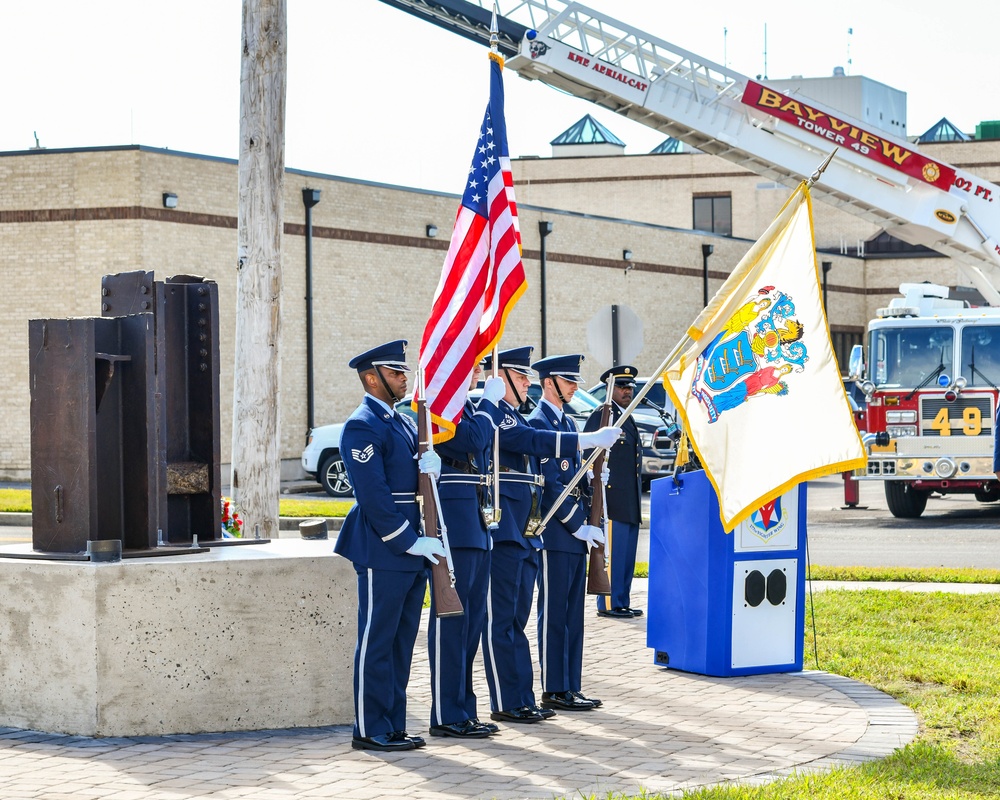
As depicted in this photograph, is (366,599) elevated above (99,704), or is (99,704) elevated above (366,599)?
(366,599)

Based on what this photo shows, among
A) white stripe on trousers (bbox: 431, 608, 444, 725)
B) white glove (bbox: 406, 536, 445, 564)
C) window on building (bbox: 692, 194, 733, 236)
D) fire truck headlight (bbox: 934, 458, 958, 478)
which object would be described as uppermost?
window on building (bbox: 692, 194, 733, 236)

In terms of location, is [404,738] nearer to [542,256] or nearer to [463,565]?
[463,565]

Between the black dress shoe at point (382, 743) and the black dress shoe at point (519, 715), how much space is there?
871 millimetres

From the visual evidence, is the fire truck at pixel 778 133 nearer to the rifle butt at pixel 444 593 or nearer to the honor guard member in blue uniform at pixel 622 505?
the honor guard member in blue uniform at pixel 622 505

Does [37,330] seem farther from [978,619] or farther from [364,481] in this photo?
[978,619]

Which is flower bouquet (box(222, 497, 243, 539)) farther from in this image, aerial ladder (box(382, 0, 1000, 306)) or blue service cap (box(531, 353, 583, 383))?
aerial ladder (box(382, 0, 1000, 306))

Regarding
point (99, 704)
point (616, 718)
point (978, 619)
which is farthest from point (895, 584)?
point (99, 704)

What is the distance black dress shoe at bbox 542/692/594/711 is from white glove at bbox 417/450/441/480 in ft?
5.89

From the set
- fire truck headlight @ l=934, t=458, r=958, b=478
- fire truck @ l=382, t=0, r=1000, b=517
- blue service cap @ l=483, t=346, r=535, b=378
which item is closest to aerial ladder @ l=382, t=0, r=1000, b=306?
fire truck @ l=382, t=0, r=1000, b=517

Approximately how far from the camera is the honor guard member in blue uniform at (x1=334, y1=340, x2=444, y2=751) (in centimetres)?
733

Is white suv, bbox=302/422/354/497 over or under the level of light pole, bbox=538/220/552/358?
under

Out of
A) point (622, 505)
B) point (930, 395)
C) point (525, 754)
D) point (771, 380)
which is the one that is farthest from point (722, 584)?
point (930, 395)

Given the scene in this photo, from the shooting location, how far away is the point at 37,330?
8.08 metres

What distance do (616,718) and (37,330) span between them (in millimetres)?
3806
